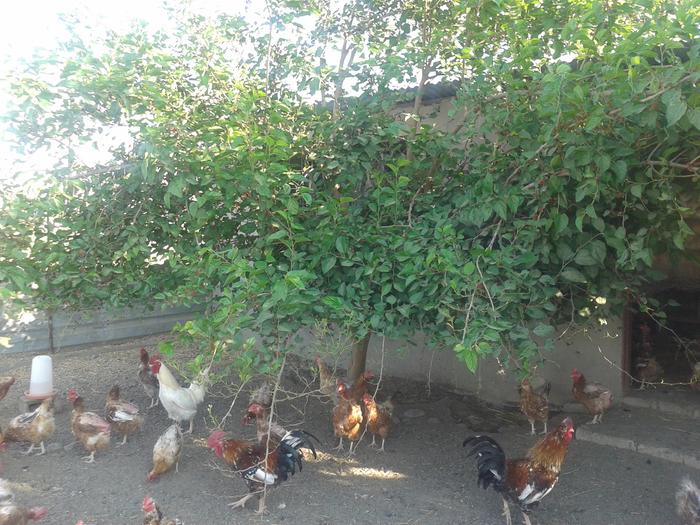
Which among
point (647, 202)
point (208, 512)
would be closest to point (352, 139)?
point (647, 202)

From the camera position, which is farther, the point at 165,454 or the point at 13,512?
the point at 165,454

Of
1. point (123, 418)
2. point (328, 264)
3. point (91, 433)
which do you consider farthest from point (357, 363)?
point (91, 433)

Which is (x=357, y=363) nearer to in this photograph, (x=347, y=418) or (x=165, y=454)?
(x=347, y=418)

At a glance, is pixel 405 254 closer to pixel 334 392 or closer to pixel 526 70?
pixel 526 70

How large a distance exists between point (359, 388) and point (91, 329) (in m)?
6.15

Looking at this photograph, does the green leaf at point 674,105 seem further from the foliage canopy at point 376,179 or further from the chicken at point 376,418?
the chicken at point 376,418

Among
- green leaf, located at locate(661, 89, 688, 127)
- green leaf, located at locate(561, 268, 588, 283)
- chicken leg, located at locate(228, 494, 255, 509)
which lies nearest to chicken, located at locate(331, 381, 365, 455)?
chicken leg, located at locate(228, 494, 255, 509)

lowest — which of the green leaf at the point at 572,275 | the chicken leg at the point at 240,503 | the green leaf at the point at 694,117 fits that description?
the chicken leg at the point at 240,503

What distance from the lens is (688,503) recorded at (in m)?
3.61

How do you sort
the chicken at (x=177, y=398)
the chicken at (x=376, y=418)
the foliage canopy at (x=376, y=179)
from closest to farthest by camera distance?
the foliage canopy at (x=376, y=179) < the chicken at (x=376, y=418) < the chicken at (x=177, y=398)

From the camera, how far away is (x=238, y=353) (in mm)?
3576

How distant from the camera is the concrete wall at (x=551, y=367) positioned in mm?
5785

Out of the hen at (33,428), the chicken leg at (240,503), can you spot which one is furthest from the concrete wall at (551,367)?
the hen at (33,428)

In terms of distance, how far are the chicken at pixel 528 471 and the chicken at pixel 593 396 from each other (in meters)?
1.54
